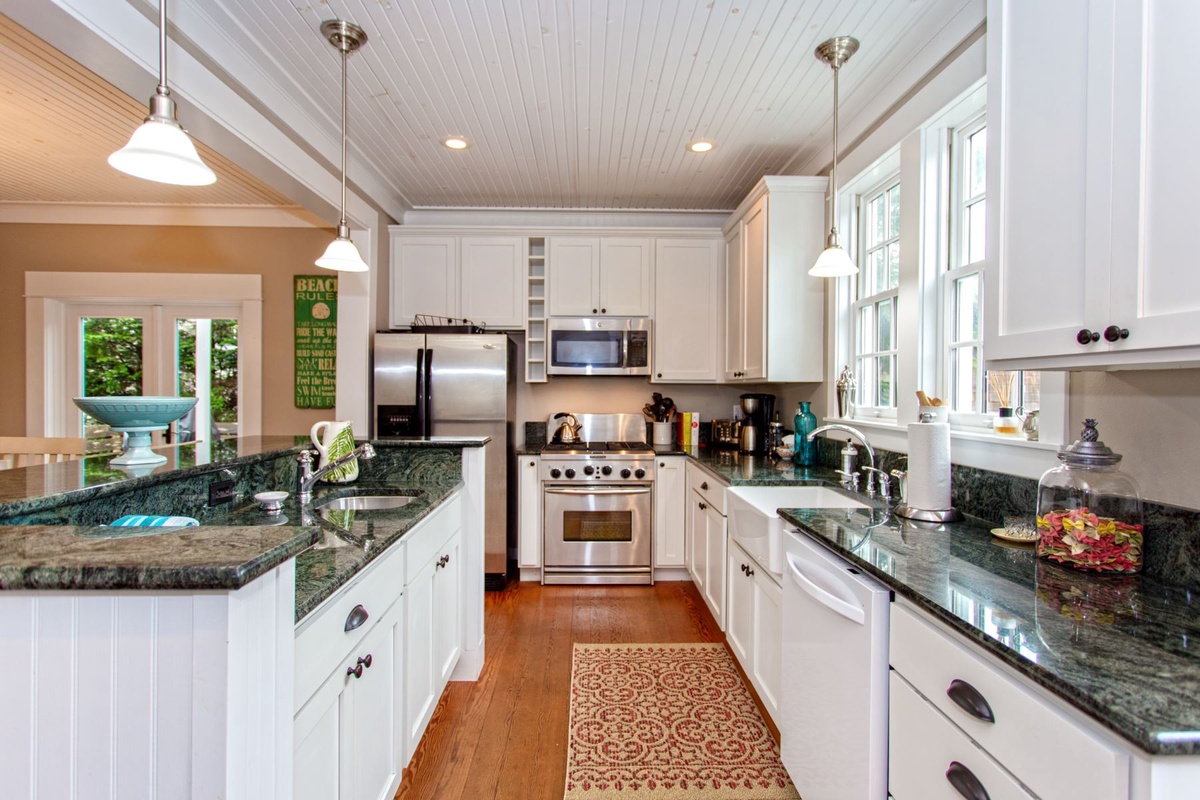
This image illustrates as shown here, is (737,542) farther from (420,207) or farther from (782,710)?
(420,207)

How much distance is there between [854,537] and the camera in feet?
4.75

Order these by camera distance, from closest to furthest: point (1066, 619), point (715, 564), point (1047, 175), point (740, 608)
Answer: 1. point (1066, 619)
2. point (1047, 175)
3. point (740, 608)
4. point (715, 564)

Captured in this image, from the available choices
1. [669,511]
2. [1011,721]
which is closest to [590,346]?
[669,511]

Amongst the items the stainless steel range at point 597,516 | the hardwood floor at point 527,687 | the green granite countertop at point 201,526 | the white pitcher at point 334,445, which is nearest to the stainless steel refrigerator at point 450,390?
the stainless steel range at point 597,516

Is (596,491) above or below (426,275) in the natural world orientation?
below

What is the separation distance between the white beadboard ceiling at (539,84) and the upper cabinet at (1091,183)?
0.95m

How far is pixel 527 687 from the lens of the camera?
2.36 meters

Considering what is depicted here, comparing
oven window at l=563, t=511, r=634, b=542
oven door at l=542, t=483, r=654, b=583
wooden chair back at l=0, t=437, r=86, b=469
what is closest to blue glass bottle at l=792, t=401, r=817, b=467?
oven door at l=542, t=483, r=654, b=583

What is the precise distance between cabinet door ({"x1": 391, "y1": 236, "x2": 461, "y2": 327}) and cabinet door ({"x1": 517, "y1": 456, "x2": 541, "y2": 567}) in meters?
1.21

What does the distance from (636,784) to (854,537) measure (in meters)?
1.12

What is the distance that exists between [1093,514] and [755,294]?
85.2 inches

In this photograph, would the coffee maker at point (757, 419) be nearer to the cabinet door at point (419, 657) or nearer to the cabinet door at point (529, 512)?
the cabinet door at point (529, 512)

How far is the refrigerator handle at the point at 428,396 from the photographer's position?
11.3 feet

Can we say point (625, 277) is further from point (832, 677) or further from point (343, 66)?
point (832, 677)
